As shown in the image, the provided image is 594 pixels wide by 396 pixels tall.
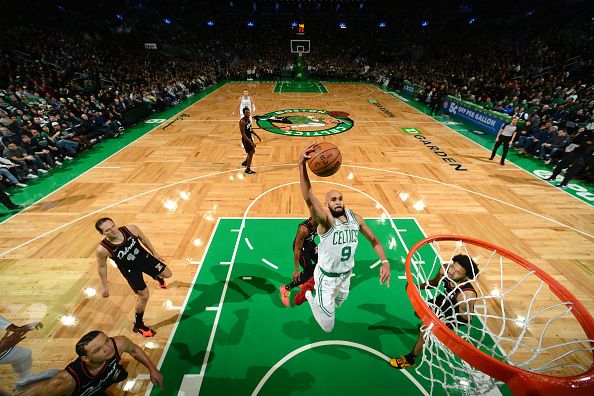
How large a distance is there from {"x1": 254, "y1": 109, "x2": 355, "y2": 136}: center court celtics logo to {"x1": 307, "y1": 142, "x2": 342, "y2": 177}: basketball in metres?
9.01

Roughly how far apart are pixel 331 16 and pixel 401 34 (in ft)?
32.3

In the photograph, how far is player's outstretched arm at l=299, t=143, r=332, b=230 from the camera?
2760 millimetres

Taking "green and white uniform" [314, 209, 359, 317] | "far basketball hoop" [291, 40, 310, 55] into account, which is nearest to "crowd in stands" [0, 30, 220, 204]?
"green and white uniform" [314, 209, 359, 317]

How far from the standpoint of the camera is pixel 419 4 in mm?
38000

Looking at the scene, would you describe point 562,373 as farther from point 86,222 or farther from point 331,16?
point 331,16

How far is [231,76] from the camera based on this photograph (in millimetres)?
30047

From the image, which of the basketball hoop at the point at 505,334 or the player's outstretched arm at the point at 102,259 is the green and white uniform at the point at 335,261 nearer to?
the basketball hoop at the point at 505,334

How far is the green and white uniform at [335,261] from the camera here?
3113 mm

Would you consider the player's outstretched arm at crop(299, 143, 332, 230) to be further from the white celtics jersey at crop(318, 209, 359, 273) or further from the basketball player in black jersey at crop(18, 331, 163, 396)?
the basketball player in black jersey at crop(18, 331, 163, 396)

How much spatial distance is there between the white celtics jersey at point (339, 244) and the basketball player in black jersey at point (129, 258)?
229 centimetres

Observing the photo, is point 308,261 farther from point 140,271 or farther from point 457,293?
point 140,271

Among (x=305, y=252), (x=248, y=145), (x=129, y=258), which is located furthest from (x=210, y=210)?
(x=305, y=252)

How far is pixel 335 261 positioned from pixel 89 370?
2434mm

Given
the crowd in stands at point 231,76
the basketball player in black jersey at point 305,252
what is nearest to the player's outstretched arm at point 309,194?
the basketball player in black jersey at point 305,252
